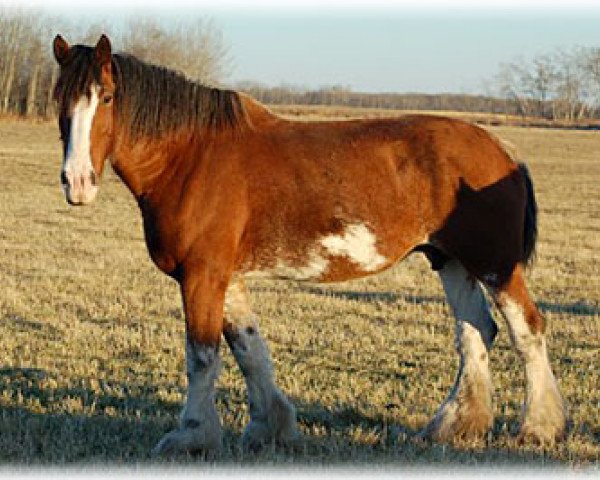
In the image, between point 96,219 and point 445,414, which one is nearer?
point 445,414

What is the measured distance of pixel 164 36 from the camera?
45.3m

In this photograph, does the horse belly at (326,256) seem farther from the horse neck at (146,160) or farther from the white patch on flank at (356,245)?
the horse neck at (146,160)

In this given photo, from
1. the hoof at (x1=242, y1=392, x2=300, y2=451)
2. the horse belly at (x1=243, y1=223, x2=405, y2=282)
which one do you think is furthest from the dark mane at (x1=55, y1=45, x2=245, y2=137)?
the hoof at (x1=242, y1=392, x2=300, y2=451)

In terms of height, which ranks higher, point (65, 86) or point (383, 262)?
point (65, 86)

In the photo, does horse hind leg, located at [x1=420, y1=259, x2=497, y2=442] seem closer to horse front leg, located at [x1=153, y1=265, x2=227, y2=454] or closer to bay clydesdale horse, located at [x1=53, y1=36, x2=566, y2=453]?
bay clydesdale horse, located at [x1=53, y1=36, x2=566, y2=453]

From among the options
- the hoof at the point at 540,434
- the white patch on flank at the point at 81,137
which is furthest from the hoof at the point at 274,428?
the white patch on flank at the point at 81,137

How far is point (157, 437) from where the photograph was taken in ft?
20.4

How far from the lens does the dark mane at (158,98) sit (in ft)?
19.0

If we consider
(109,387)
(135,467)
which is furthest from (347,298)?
(135,467)

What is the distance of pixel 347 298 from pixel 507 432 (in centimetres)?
571

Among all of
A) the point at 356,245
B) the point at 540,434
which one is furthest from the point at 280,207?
the point at 540,434

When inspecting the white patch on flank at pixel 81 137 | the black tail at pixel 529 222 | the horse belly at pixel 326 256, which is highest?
the white patch on flank at pixel 81 137

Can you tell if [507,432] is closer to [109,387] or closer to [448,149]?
[448,149]

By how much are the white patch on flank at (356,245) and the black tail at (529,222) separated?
1.09m
